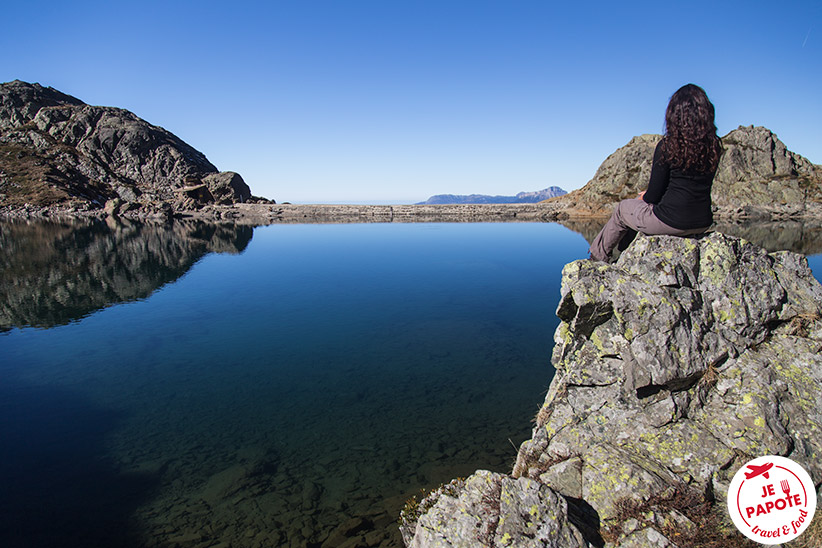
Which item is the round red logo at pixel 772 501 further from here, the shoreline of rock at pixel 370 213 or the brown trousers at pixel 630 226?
the shoreline of rock at pixel 370 213

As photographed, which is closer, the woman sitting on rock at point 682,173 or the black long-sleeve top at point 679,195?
the woman sitting on rock at point 682,173

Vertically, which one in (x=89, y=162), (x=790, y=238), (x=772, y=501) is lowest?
(x=772, y=501)

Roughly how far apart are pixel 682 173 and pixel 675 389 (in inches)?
175

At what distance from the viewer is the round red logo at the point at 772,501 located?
581cm

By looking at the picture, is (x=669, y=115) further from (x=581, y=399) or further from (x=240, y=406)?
(x=240, y=406)

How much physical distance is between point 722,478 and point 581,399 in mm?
2791

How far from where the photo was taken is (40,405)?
55.1ft

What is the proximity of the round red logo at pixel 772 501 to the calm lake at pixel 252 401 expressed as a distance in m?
7.35

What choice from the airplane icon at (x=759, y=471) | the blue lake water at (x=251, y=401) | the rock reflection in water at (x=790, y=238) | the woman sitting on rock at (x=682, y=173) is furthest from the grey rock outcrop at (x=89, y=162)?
the airplane icon at (x=759, y=471)

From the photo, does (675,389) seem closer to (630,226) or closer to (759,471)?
(759,471)

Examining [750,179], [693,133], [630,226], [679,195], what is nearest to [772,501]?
[679,195]

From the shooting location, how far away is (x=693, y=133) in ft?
24.9

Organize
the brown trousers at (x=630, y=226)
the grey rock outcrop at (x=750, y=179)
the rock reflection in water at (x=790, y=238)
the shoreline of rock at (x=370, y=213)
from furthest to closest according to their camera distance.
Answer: the grey rock outcrop at (x=750, y=179)
the shoreline of rock at (x=370, y=213)
the rock reflection in water at (x=790, y=238)
the brown trousers at (x=630, y=226)

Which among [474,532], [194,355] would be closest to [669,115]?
[474,532]
